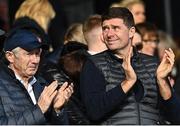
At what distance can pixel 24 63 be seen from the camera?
6230 millimetres

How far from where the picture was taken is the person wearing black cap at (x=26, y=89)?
588 cm

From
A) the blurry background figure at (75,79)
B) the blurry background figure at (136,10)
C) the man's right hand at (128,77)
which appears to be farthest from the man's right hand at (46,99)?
the blurry background figure at (136,10)

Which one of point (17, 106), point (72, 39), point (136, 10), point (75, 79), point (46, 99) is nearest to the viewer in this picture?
point (46, 99)

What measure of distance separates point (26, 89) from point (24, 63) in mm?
216

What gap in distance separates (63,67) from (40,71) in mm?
216

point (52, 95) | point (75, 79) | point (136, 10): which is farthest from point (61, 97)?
point (136, 10)

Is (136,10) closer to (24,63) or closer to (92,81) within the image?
(92,81)

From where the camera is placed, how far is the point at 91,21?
7.24 meters

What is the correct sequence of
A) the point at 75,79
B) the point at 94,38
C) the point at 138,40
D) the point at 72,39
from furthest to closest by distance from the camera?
the point at 138,40 < the point at 72,39 < the point at 94,38 < the point at 75,79

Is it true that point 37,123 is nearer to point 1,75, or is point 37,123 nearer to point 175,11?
point 1,75

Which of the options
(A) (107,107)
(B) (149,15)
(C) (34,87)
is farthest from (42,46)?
(B) (149,15)

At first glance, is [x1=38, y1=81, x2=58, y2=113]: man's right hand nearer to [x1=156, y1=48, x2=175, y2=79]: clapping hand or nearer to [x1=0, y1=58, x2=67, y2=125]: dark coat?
[x1=0, y1=58, x2=67, y2=125]: dark coat

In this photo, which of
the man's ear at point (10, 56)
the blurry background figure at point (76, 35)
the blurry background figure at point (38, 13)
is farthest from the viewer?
the blurry background figure at point (38, 13)

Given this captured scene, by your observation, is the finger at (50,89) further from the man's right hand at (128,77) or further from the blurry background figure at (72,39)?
the blurry background figure at (72,39)
